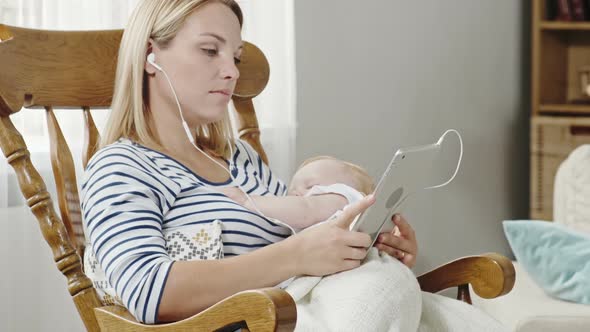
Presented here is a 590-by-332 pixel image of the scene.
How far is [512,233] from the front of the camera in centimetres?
196

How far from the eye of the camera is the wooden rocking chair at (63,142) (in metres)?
1.38

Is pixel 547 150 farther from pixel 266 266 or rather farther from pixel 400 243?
pixel 266 266

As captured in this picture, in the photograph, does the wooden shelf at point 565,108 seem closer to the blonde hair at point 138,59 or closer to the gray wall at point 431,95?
the gray wall at point 431,95

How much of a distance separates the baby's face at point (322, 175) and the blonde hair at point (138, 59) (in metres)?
0.27

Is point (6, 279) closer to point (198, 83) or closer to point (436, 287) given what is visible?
point (198, 83)

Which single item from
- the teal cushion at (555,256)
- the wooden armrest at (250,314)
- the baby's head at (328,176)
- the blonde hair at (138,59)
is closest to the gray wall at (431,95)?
the teal cushion at (555,256)

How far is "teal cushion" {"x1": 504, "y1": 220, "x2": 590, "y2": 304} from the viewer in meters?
1.85

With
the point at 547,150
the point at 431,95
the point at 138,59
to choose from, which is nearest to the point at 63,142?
the point at 138,59

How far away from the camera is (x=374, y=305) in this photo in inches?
46.0

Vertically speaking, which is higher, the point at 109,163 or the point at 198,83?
the point at 198,83

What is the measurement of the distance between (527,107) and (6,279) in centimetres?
260

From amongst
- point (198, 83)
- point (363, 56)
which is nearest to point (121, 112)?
point (198, 83)

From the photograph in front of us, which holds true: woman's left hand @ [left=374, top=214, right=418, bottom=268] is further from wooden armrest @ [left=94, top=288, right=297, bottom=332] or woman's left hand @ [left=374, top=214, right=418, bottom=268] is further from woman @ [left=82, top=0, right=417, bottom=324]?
wooden armrest @ [left=94, top=288, right=297, bottom=332]

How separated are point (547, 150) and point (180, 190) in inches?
91.6
